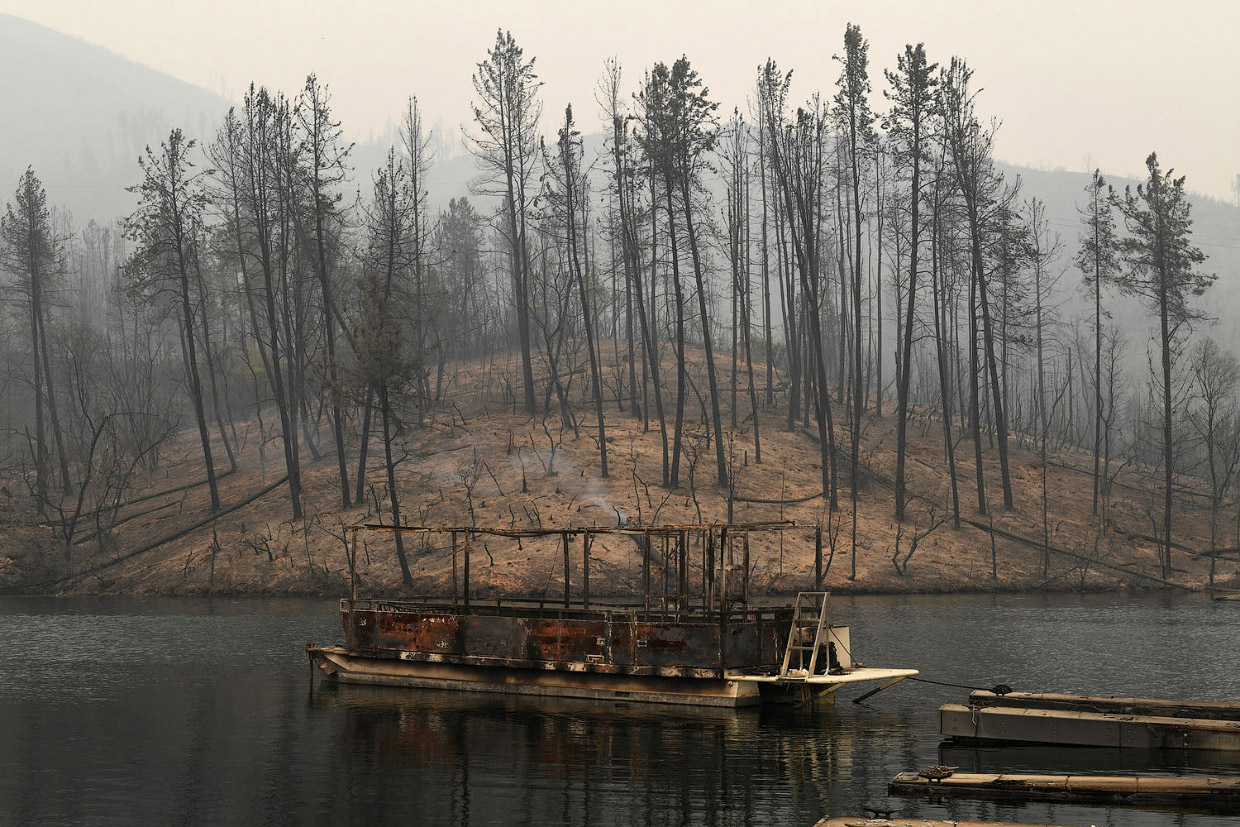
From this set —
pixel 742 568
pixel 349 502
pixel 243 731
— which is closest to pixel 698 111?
pixel 349 502

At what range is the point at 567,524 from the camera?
50250 millimetres

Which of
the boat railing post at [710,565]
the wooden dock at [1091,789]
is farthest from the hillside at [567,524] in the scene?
the wooden dock at [1091,789]

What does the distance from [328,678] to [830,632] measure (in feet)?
41.1

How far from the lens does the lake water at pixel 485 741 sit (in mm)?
16953

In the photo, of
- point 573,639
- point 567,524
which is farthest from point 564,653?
point 567,524

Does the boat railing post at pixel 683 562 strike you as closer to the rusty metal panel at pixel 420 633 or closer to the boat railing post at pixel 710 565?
the boat railing post at pixel 710 565

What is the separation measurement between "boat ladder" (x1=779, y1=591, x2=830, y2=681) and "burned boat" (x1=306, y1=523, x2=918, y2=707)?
0.03 m

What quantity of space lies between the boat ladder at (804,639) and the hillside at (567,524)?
66.4 ft

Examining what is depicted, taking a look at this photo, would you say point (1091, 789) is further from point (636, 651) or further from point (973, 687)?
point (636, 651)

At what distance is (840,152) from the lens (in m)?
71.2

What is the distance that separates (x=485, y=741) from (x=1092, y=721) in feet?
36.2

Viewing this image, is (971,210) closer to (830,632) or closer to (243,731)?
(830,632)

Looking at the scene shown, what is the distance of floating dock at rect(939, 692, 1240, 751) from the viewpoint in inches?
810

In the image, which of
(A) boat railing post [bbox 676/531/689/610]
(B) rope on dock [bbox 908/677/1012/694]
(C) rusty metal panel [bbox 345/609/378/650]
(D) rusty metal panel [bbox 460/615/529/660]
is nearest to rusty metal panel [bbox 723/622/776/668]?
(A) boat railing post [bbox 676/531/689/610]
